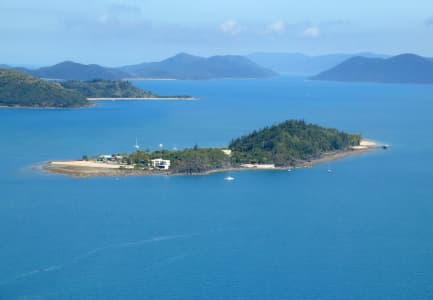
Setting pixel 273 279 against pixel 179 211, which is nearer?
Answer: pixel 273 279

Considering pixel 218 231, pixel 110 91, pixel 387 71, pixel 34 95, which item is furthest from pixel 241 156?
pixel 387 71

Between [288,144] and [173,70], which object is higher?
[173,70]

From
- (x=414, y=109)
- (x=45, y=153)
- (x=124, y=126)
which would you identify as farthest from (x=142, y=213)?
(x=414, y=109)

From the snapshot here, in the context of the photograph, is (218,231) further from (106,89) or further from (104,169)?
(106,89)

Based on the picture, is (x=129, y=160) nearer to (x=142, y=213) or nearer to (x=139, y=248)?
(x=142, y=213)

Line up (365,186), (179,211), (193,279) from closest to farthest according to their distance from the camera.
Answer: (193,279) < (179,211) < (365,186)

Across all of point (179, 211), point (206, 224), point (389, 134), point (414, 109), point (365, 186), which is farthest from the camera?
point (414, 109)
